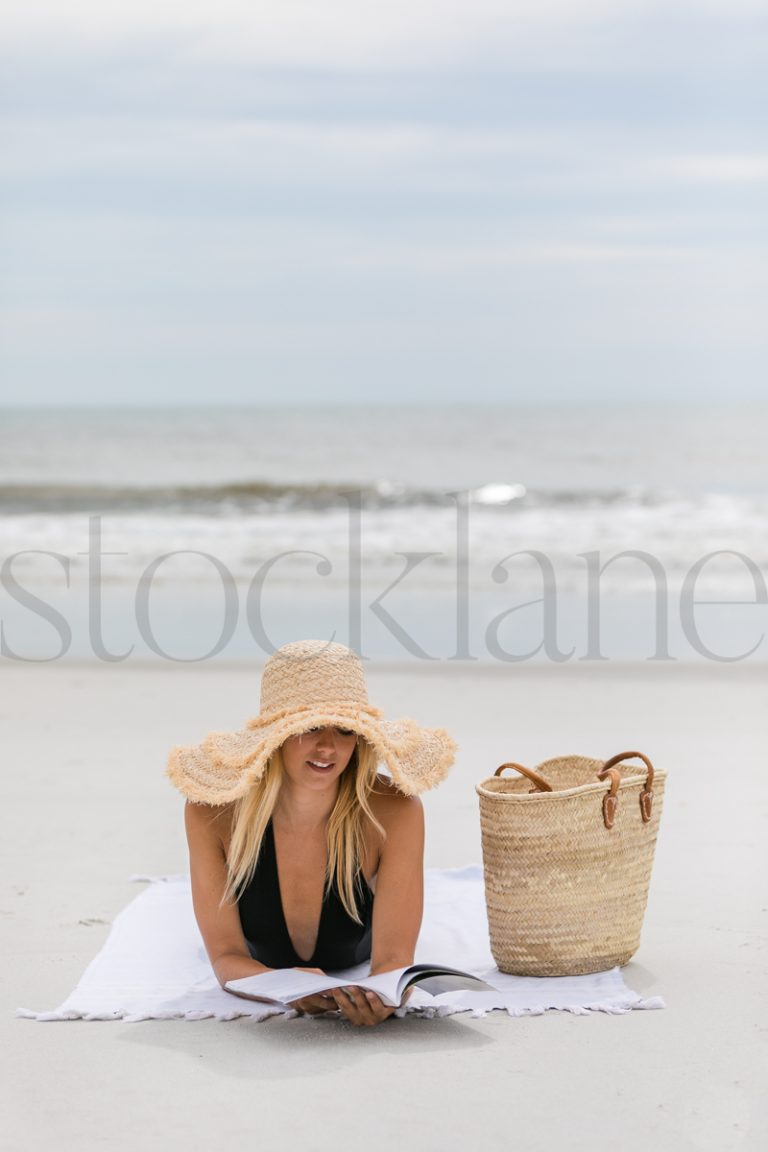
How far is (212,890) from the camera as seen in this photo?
337 cm

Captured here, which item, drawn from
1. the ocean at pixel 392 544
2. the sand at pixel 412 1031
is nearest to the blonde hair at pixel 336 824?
the sand at pixel 412 1031

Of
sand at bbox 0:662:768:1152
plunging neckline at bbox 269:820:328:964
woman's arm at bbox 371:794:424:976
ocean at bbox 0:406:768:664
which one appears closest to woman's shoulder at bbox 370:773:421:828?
woman's arm at bbox 371:794:424:976

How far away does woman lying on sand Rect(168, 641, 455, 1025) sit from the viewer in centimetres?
328

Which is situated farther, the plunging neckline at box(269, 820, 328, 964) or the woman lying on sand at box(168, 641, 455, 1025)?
the plunging neckline at box(269, 820, 328, 964)

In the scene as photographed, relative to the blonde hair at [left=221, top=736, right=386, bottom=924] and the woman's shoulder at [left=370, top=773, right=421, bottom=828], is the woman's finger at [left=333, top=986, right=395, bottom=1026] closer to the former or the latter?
the blonde hair at [left=221, top=736, right=386, bottom=924]

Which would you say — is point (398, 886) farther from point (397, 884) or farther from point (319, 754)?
point (319, 754)

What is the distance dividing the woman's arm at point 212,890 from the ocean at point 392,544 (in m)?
4.88

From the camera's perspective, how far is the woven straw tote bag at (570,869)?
3391 millimetres

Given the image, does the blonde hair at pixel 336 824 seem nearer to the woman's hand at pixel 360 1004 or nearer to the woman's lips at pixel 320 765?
the woman's lips at pixel 320 765

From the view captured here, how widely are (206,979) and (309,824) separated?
477mm

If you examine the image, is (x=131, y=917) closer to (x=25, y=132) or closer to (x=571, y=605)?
(x=571, y=605)

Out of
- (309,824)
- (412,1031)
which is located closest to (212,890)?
→ (309,824)

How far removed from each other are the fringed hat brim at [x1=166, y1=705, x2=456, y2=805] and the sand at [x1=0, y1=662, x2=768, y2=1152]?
52 cm

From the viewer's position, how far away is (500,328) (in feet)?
123
